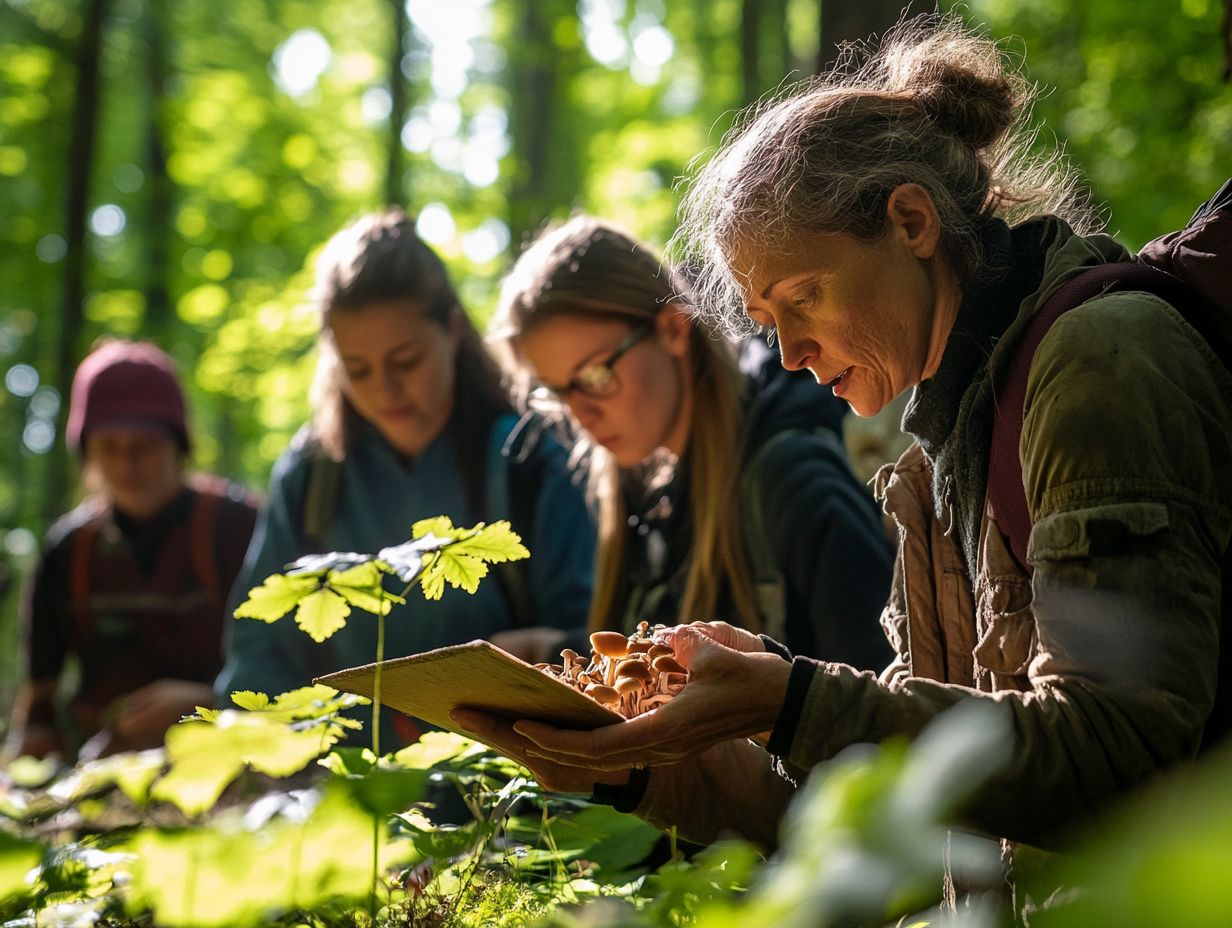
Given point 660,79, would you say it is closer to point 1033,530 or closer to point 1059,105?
point 1059,105

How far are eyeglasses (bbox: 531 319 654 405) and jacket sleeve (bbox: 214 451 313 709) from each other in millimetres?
1319

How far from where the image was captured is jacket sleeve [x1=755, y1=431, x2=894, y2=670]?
283 cm

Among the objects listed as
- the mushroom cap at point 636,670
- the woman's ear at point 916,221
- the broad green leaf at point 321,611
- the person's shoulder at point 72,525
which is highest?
the woman's ear at point 916,221

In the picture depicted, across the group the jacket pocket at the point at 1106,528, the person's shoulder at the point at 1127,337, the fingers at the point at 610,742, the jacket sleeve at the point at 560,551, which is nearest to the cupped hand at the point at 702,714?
the fingers at the point at 610,742

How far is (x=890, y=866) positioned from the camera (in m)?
0.58

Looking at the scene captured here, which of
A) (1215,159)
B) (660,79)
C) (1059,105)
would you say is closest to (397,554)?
(1215,159)

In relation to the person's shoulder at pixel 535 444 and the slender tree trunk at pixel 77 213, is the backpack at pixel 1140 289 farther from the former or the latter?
the slender tree trunk at pixel 77 213

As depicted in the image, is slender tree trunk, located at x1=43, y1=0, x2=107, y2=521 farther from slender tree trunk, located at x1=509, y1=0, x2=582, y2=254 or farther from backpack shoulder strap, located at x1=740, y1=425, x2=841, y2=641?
backpack shoulder strap, located at x1=740, y1=425, x2=841, y2=641

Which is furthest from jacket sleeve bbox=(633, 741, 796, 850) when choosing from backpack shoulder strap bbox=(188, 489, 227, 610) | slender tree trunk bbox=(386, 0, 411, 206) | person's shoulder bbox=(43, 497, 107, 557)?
slender tree trunk bbox=(386, 0, 411, 206)

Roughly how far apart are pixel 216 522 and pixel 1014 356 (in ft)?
15.1

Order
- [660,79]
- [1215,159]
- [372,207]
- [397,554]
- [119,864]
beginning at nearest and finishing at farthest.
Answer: [397,554], [119,864], [1215,159], [372,207], [660,79]

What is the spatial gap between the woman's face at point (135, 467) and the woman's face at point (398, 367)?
1943 mm

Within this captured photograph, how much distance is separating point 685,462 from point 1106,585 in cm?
198

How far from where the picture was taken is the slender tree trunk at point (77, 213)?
891cm
